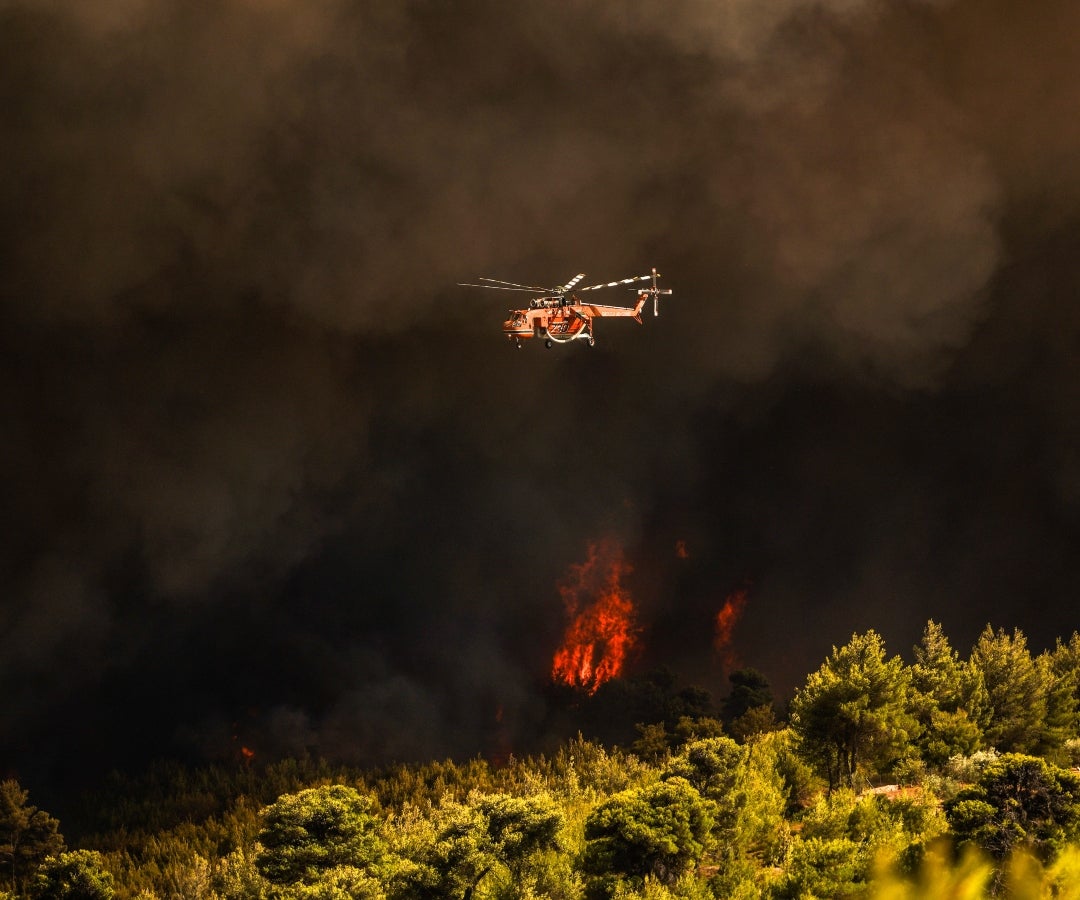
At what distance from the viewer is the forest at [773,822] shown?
6100 centimetres

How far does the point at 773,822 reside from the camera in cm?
7881

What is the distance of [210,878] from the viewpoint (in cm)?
10700

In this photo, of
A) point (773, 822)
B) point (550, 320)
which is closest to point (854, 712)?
point (773, 822)

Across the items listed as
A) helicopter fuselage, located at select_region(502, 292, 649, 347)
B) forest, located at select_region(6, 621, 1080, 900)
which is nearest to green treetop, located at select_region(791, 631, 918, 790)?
forest, located at select_region(6, 621, 1080, 900)

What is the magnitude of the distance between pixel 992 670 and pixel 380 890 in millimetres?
64995

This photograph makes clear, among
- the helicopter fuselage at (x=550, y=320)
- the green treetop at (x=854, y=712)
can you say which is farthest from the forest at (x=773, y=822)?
the helicopter fuselage at (x=550, y=320)

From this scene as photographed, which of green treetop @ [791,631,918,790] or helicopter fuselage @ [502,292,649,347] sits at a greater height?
helicopter fuselage @ [502,292,649,347]

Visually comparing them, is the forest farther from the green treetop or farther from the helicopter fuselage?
the helicopter fuselage

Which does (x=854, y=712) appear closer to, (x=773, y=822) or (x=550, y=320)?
(x=773, y=822)

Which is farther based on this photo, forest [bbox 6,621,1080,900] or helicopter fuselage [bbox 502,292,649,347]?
helicopter fuselage [bbox 502,292,649,347]

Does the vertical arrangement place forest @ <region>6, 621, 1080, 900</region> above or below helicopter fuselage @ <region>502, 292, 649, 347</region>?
below

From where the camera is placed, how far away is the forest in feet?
200

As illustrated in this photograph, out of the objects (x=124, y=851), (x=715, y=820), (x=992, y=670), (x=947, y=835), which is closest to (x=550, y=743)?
(x=124, y=851)

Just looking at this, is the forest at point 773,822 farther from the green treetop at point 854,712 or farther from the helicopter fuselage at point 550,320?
the helicopter fuselage at point 550,320
